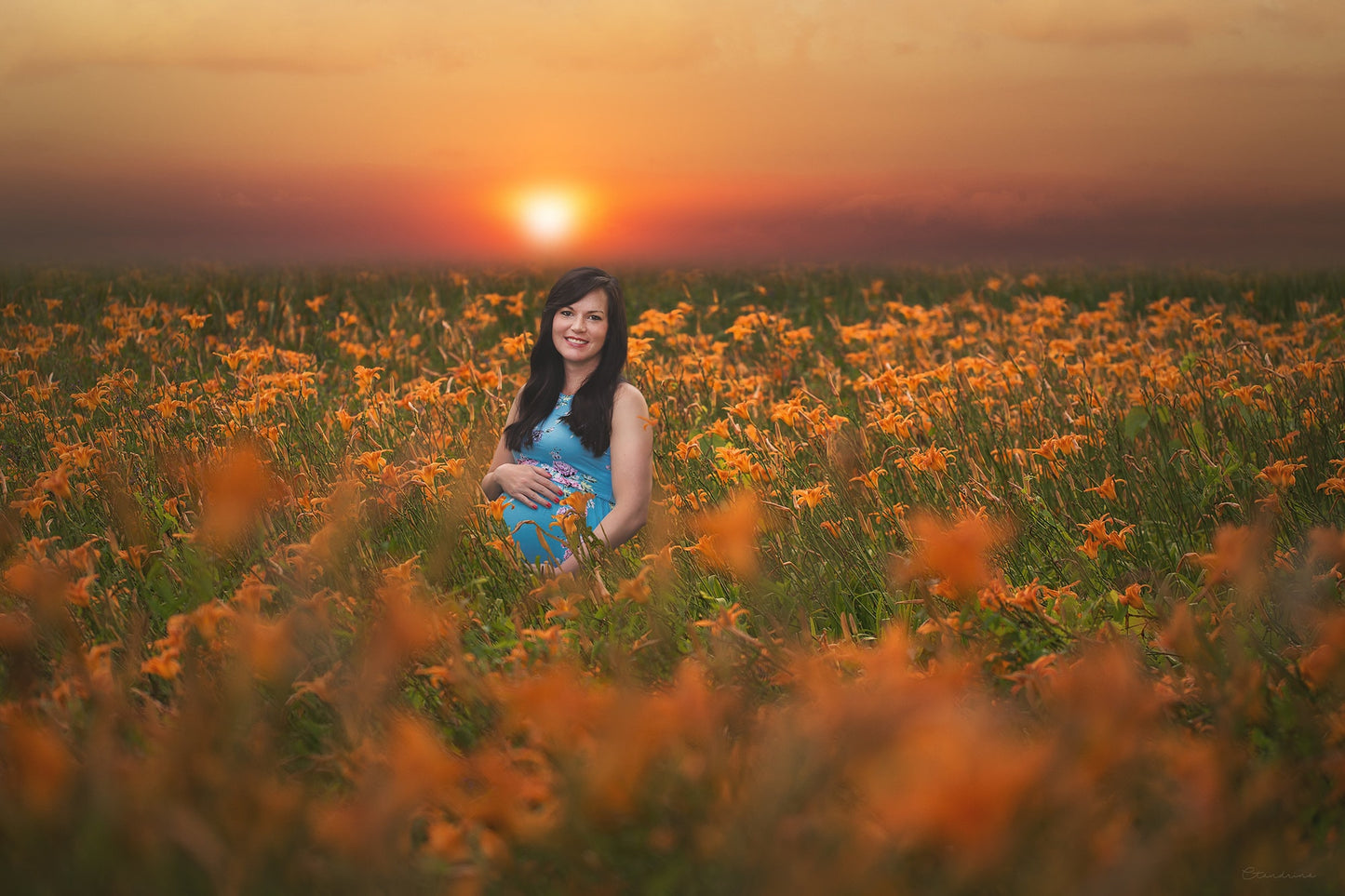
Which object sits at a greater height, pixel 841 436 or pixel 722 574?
pixel 841 436

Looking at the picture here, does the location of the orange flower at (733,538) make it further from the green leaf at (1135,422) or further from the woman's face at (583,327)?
the green leaf at (1135,422)

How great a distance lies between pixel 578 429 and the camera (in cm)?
398

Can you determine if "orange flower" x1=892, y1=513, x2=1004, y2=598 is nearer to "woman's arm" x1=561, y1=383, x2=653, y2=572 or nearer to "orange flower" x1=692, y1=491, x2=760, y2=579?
"orange flower" x1=692, y1=491, x2=760, y2=579

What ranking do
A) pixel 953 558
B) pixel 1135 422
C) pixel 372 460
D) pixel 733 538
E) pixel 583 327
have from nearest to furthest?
pixel 953 558 < pixel 733 538 < pixel 372 460 < pixel 583 327 < pixel 1135 422

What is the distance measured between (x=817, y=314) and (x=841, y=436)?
7.90m

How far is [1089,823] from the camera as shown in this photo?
1.26m

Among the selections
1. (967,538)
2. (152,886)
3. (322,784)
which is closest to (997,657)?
(967,538)

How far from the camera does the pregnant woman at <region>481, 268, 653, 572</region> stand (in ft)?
12.4

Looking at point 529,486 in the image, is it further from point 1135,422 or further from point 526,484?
point 1135,422

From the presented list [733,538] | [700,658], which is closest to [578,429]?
[700,658]

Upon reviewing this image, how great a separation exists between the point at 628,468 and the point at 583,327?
70 centimetres

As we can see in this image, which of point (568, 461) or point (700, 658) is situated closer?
point (700, 658)

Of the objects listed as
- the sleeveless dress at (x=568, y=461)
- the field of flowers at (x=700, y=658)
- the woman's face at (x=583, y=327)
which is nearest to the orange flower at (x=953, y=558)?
the field of flowers at (x=700, y=658)

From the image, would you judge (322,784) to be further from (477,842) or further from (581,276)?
(581,276)
